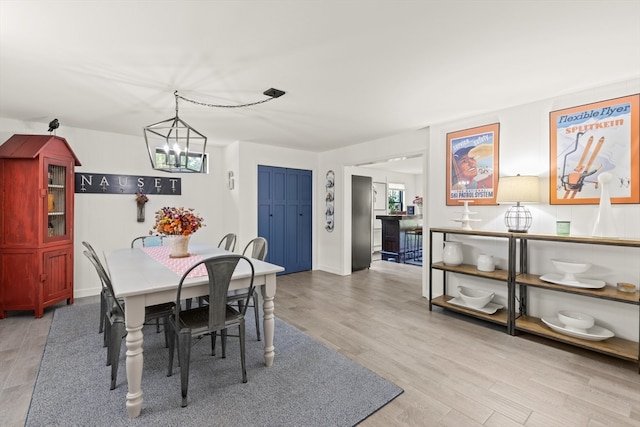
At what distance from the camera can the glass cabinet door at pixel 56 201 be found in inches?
143

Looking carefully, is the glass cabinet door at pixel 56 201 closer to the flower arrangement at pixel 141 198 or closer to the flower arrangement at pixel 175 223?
the flower arrangement at pixel 141 198

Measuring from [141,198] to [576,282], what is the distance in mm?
5387

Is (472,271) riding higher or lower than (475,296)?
higher

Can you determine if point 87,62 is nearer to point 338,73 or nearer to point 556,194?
point 338,73

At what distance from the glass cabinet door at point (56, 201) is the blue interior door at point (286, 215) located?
2627 mm

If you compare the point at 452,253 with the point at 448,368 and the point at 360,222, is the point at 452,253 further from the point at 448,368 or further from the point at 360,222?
the point at 360,222

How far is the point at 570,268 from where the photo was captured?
8.92 ft

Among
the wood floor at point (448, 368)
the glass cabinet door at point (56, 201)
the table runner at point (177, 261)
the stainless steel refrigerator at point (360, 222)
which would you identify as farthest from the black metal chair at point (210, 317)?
the stainless steel refrigerator at point (360, 222)

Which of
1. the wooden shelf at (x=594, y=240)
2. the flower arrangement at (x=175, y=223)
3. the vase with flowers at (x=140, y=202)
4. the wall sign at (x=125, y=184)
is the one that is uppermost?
the wall sign at (x=125, y=184)

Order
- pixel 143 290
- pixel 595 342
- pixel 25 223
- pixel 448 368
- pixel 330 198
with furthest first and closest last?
pixel 330 198 → pixel 25 223 → pixel 595 342 → pixel 448 368 → pixel 143 290

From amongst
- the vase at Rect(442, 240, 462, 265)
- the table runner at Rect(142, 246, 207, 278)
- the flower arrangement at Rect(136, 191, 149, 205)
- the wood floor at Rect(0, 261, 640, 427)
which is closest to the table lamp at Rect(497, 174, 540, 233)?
the vase at Rect(442, 240, 462, 265)

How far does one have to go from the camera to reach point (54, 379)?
2.19 meters

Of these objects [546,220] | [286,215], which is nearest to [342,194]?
[286,215]

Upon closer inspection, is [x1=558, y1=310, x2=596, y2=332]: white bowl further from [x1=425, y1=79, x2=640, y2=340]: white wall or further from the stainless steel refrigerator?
the stainless steel refrigerator
